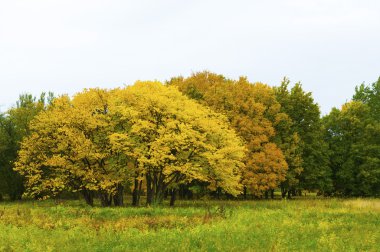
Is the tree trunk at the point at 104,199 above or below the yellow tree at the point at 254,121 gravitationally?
below

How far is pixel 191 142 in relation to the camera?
34.5 metres

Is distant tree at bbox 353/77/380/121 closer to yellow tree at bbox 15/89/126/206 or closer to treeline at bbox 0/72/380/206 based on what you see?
treeline at bbox 0/72/380/206

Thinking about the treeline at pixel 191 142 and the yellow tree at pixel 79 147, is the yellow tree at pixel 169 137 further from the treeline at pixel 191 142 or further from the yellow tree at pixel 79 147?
the yellow tree at pixel 79 147

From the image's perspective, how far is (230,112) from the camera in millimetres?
46406

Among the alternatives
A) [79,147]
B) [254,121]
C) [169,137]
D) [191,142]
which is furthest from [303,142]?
[79,147]

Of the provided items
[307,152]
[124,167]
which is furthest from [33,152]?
[307,152]

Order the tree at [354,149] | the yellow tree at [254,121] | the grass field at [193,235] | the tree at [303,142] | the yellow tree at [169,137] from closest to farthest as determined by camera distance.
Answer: the grass field at [193,235] < the yellow tree at [169,137] < the yellow tree at [254,121] < the tree at [303,142] < the tree at [354,149]

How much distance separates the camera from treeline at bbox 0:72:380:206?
34531mm

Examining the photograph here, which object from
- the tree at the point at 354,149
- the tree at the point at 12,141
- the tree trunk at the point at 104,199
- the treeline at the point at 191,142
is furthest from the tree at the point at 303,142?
the tree at the point at 12,141

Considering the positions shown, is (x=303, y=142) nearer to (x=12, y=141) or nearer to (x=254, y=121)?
(x=254, y=121)

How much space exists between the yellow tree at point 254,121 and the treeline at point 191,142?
13 centimetres

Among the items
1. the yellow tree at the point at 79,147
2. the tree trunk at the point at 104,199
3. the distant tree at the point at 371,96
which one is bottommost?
the tree trunk at the point at 104,199

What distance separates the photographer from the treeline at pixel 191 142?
1359 inches

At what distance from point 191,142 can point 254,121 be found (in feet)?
49.1
